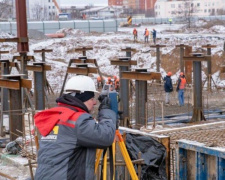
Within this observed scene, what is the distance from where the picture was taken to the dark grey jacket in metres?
3.93

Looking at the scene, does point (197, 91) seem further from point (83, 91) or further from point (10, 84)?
point (83, 91)

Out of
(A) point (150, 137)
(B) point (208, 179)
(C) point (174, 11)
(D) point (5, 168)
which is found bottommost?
(D) point (5, 168)

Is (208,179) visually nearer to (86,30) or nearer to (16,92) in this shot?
(16,92)

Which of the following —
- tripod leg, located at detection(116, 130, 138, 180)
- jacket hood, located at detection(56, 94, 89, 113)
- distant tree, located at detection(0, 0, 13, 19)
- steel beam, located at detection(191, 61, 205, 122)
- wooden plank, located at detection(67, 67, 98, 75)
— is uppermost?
distant tree, located at detection(0, 0, 13, 19)

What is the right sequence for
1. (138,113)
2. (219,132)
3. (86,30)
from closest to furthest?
(219,132) < (138,113) < (86,30)

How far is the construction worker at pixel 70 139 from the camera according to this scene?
3.93m

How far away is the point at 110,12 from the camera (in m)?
131

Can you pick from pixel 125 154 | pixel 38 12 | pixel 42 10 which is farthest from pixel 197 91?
pixel 42 10

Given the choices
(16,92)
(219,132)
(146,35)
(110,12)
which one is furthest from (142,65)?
(110,12)

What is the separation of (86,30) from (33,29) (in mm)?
7268

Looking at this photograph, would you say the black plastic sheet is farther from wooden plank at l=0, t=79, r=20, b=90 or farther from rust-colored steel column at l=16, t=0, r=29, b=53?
rust-colored steel column at l=16, t=0, r=29, b=53

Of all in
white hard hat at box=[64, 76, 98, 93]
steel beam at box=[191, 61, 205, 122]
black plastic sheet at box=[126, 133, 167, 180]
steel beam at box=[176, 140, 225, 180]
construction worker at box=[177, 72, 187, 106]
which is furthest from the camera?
construction worker at box=[177, 72, 187, 106]

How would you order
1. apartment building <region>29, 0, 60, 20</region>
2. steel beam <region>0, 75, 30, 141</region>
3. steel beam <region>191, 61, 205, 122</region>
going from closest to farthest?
steel beam <region>0, 75, 30, 141</region>, steel beam <region>191, 61, 205, 122</region>, apartment building <region>29, 0, 60, 20</region>

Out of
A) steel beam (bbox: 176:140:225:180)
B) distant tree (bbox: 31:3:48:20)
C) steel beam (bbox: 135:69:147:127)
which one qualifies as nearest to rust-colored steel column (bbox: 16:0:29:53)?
steel beam (bbox: 135:69:147:127)
